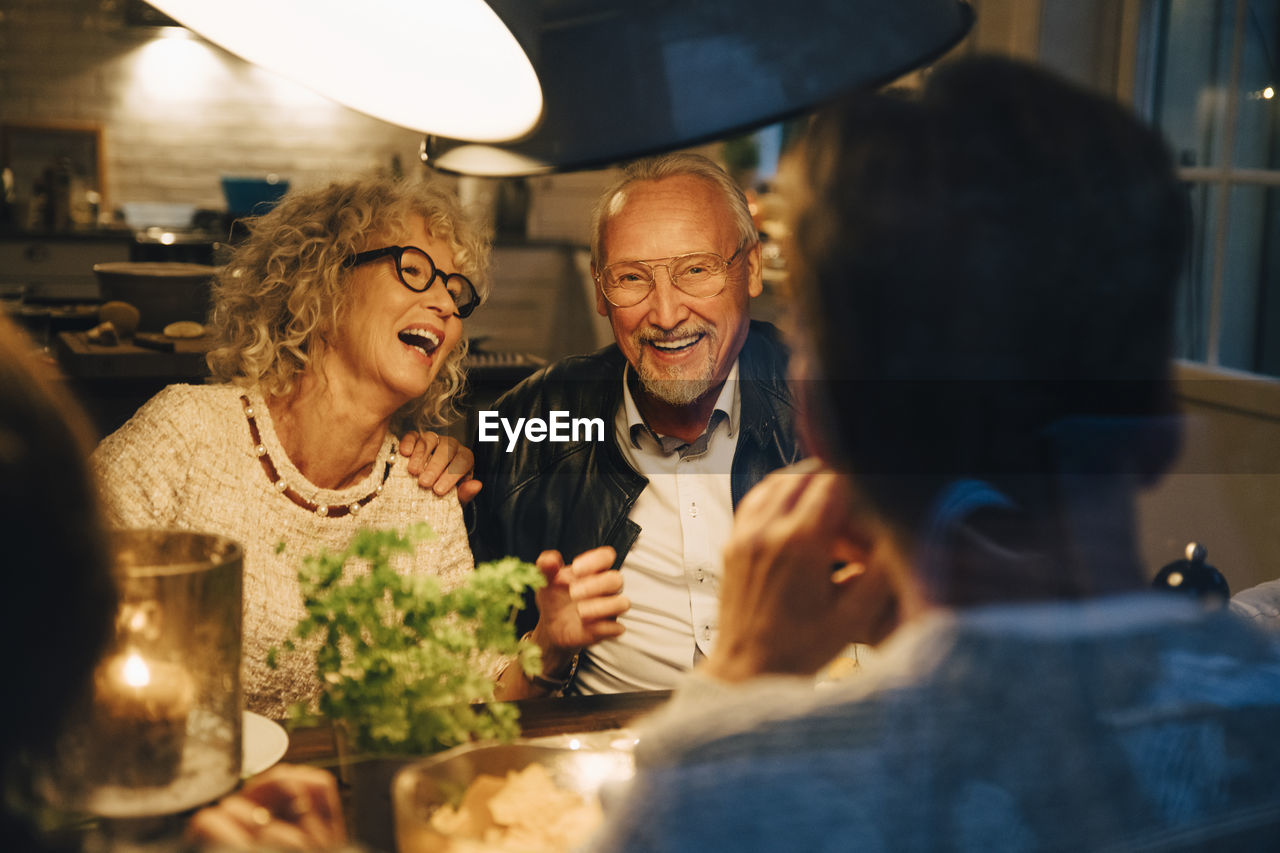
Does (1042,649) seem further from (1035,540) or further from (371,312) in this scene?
(371,312)

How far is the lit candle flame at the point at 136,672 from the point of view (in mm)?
595

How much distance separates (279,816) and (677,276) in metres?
1.01

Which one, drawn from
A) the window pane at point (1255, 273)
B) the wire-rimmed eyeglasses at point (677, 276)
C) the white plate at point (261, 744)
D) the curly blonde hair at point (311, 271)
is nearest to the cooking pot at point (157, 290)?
the curly blonde hair at point (311, 271)

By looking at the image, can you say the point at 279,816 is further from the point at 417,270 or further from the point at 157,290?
the point at 157,290

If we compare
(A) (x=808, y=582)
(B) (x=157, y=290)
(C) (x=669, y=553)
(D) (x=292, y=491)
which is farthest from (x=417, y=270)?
(B) (x=157, y=290)

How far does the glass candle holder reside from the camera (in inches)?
22.9

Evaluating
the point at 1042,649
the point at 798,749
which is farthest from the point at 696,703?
the point at 1042,649

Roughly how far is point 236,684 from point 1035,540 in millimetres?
474

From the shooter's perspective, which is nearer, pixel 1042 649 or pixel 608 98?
pixel 1042 649

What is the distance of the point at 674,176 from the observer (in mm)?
1513

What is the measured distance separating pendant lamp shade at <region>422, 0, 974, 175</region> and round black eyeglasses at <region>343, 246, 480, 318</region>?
72cm

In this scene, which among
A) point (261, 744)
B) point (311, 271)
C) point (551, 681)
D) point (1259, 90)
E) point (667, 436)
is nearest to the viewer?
point (261, 744)

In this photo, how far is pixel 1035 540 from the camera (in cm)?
55

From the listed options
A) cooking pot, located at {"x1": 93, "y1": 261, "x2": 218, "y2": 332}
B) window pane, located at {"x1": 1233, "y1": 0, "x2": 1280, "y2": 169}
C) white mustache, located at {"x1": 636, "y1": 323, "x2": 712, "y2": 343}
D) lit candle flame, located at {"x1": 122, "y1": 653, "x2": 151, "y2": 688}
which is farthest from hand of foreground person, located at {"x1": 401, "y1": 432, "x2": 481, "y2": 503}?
window pane, located at {"x1": 1233, "y1": 0, "x2": 1280, "y2": 169}
